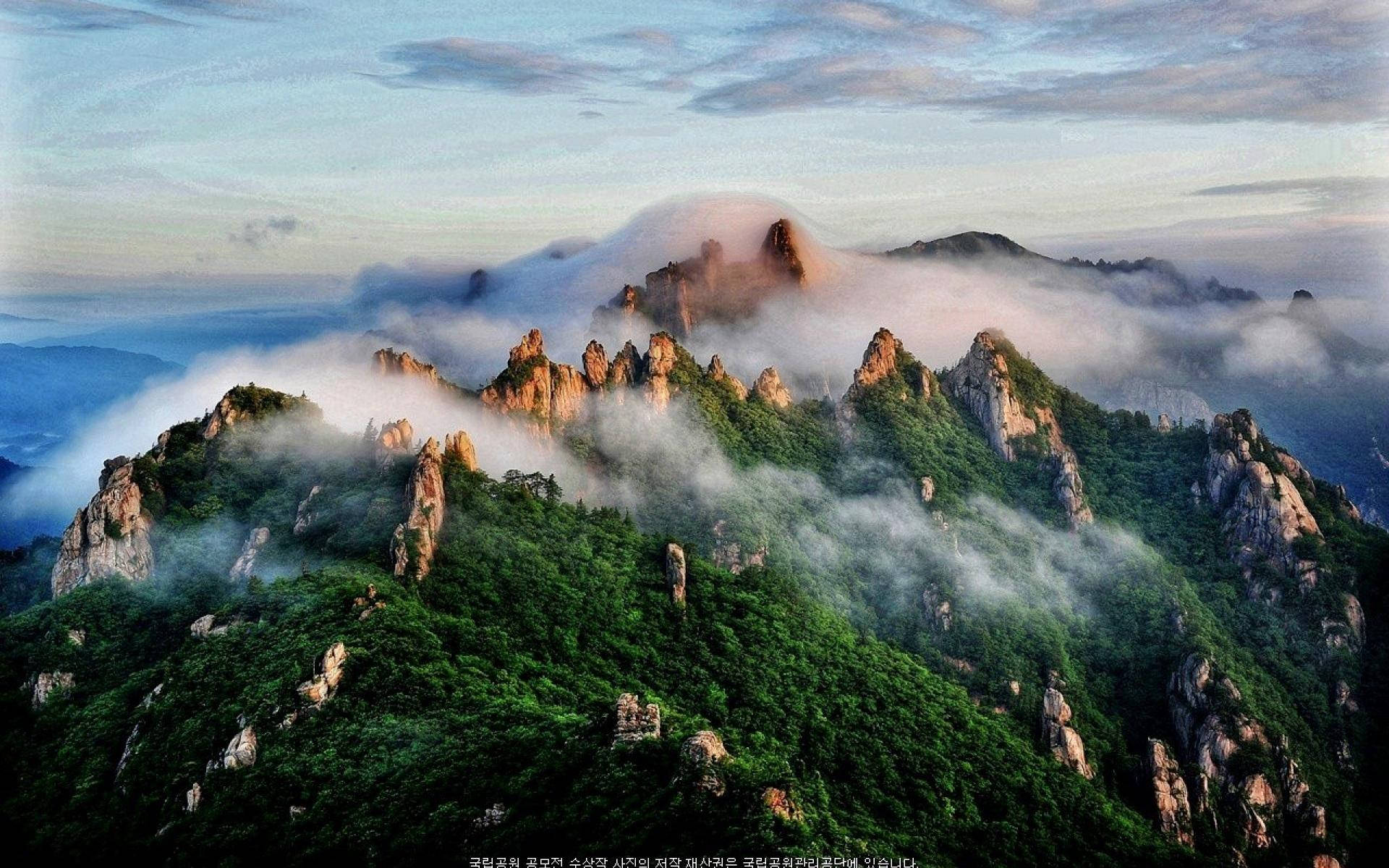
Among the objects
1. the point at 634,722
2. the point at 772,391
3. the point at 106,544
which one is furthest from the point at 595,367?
the point at 634,722

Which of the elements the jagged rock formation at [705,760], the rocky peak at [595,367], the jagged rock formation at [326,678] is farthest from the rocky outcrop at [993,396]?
the jagged rock formation at [326,678]

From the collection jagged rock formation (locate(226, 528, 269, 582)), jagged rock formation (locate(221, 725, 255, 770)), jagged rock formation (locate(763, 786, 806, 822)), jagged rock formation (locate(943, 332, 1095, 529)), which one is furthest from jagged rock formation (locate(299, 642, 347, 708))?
jagged rock formation (locate(943, 332, 1095, 529))

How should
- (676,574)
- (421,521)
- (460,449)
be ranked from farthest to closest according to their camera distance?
(460,449)
(676,574)
(421,521)

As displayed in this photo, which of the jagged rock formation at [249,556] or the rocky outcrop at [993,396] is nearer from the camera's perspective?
the jagged rock formation at [249,556]

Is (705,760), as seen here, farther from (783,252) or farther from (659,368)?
(783,252)

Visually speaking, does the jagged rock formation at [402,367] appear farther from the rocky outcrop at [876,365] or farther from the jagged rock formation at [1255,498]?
the jagged rock formation at [1255,498]
